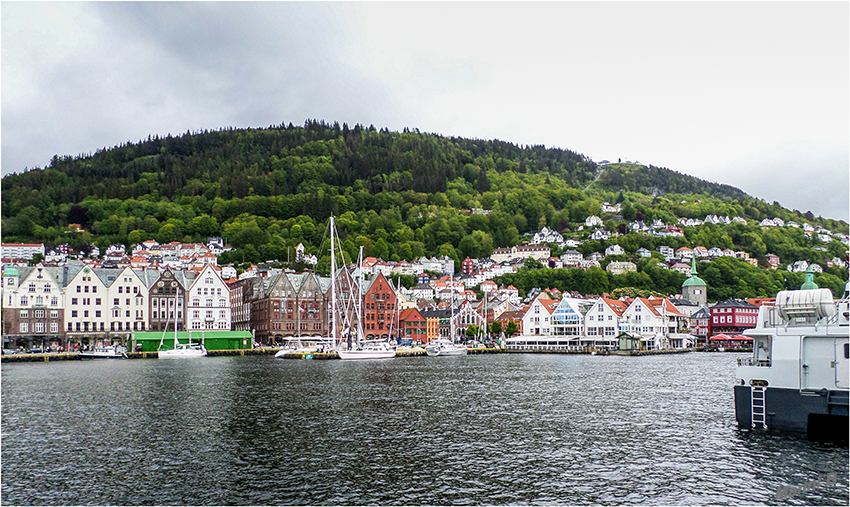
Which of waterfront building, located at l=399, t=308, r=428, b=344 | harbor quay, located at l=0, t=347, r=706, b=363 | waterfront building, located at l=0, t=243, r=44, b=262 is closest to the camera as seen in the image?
harbor quay, located at l=0, t=347, r=706, b=363

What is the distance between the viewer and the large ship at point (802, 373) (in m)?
23.0

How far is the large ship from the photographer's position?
23.0 meters

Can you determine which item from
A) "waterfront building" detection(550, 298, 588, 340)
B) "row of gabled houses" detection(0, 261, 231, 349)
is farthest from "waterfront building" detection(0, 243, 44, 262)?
"waterfront building" detection(550, 298, 588, 340)

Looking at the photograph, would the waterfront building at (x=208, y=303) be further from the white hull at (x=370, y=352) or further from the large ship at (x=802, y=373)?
the large ship at (x=802, y=373)

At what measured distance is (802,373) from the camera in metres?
23.6

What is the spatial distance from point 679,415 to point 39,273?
88.0 m

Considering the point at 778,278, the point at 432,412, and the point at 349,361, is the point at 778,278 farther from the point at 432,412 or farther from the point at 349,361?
the point at 432,412

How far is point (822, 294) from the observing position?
2434cm

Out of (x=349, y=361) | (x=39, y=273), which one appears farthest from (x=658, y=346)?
(x=39, y=273)

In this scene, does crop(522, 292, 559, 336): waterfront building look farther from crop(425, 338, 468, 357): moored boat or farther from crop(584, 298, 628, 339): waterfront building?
crop(425, 338, 468, 357): moored boat

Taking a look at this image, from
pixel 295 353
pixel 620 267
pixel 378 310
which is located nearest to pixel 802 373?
pixel 295 353

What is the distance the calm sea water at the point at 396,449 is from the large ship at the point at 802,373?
927 millimetres

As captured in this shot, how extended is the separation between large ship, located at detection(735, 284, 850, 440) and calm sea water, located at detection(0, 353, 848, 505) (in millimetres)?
927

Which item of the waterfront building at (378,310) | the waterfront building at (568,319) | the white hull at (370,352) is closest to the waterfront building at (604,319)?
the waterfront building at (568,319)
